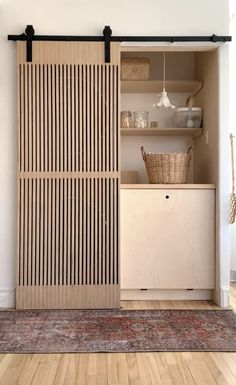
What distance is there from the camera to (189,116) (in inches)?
148

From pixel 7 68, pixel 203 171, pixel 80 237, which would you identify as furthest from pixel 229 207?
pixel 7 68

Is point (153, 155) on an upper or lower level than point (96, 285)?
upper

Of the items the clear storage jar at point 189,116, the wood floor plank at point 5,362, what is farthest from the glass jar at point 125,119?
the wood floor plank at point 5,362

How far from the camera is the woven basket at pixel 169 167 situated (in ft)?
11.1

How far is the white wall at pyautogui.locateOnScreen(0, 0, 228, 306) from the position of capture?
3.28 meters

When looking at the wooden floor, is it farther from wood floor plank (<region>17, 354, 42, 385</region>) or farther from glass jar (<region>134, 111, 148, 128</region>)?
glass jar (<region>134, 111, 148, 128</region>)

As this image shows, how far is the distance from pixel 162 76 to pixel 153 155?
1.07 m

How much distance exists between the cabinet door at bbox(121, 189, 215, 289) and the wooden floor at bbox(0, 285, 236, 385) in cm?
108

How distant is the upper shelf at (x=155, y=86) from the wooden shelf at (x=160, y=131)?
1.33 ft

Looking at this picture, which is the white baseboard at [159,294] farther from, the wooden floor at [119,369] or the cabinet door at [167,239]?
the wooden floor at [119,369]

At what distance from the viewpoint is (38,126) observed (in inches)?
127

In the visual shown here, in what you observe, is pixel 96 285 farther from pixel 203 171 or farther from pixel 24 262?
pixel 203 171

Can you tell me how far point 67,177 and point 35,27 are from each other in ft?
3.88

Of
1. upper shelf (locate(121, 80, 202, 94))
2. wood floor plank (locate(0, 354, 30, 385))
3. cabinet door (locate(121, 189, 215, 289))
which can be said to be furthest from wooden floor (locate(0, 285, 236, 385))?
upper shelf (locate(121, 80, 202, 94))
